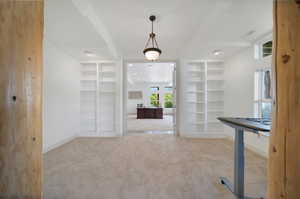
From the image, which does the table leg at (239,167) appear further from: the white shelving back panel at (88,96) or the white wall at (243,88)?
the white shelving back panel at (88,96)

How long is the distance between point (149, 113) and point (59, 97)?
6211mm

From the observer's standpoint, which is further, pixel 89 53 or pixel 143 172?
pixel 89 53

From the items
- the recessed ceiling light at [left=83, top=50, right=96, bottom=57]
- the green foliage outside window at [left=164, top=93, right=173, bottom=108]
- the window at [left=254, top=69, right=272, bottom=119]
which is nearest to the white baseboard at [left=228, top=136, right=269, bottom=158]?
the window at [left=254, top=69, right=272, bottom=119]

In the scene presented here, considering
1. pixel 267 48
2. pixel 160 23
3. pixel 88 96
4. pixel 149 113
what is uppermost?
pixel 160 23

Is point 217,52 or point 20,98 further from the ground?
point 217,52

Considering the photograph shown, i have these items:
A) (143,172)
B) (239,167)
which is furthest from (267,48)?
(143,172)

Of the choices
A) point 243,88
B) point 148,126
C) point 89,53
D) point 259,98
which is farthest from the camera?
point 148,126

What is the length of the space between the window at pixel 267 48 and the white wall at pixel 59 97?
4.59 metres

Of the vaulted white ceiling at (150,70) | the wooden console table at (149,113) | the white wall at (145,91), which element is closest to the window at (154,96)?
the white wall at (145,91)

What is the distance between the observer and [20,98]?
704mm

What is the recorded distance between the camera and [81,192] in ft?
5.44

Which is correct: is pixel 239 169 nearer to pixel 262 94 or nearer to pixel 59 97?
pixel 262 94

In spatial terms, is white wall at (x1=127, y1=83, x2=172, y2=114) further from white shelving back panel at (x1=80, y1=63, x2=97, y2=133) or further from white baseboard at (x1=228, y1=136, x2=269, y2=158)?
white baseboard at (x1=228, y1=136, x2=269, y2=158)

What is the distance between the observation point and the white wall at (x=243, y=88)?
2.92 m
